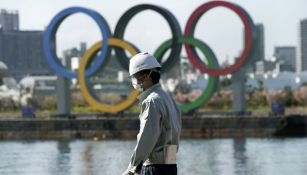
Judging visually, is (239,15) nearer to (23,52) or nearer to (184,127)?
(184,127)

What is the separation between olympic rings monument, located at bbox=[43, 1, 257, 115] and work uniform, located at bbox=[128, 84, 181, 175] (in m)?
39.9

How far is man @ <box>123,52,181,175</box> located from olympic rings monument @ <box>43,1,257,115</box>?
3990 centimetres

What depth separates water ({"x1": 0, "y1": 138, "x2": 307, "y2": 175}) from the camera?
25.7m

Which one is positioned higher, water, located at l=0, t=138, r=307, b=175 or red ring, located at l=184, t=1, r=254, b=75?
red ring, located at l=184, t=1, r=254, b=75

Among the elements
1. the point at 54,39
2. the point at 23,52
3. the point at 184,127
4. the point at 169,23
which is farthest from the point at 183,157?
the point at 23,52

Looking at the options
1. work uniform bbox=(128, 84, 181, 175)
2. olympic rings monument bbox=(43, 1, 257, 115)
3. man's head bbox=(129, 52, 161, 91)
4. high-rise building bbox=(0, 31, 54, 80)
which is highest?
high-rise building bbox=(0, 31, 54, 80)

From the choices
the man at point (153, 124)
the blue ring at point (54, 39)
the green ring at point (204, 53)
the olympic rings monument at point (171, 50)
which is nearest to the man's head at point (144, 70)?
the man at point (153, 124)

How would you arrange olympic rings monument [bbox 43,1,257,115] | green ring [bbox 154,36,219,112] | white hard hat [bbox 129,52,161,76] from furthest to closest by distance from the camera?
green ring [bbox 154,36,219,112]
olympic rings monument [bbox 43,1,257,115]
white hard hat [bbox 129,52,161,76]

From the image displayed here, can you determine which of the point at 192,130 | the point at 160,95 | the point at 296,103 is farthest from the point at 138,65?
the point at 296,103

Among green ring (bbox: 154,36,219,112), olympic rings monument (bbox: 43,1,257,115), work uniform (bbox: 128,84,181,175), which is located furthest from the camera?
green ring (bbox: 154,36,219,112)

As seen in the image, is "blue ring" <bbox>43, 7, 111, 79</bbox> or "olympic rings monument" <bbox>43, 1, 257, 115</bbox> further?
"blue ring" <bbox>43, 7, 111, 79</bbox>

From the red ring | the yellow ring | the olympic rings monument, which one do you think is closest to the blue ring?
the olympic rings monument

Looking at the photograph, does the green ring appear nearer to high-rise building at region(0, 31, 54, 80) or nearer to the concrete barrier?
the concrete barrier

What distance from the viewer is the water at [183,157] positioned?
84.2 ft
